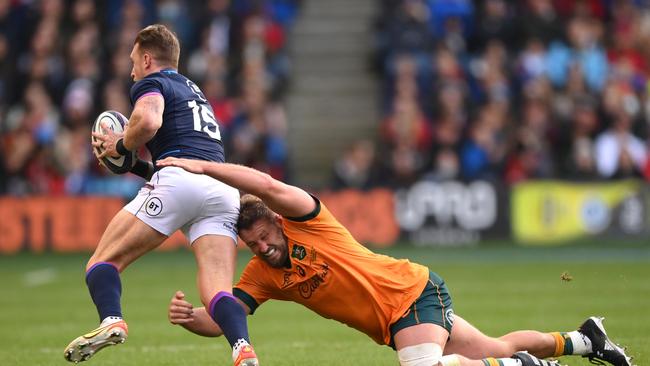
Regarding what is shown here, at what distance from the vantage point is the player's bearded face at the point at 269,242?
7.64 metres

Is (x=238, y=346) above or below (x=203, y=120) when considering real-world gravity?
below

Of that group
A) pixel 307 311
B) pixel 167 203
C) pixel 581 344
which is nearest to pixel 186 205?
pixel 167 203

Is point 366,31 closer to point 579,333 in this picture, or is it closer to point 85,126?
point 85,126

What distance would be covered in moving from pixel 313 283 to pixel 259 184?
0.90 metres

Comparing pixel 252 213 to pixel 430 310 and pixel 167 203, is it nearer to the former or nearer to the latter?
pixel 167 203

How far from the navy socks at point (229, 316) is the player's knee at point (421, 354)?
3.33ft

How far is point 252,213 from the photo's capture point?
7.74 m

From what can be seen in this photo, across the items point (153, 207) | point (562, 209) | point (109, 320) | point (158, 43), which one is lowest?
point (562, 209)

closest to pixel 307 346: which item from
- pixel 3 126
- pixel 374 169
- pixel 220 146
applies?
pixel 220 146

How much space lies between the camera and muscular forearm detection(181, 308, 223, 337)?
8016 millimetres

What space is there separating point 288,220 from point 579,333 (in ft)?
7.80

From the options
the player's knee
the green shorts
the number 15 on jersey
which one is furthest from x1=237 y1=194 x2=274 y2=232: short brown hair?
the player's knee

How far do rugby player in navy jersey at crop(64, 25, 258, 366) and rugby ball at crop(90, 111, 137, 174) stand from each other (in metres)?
0.06

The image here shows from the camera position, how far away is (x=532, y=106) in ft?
70.0
